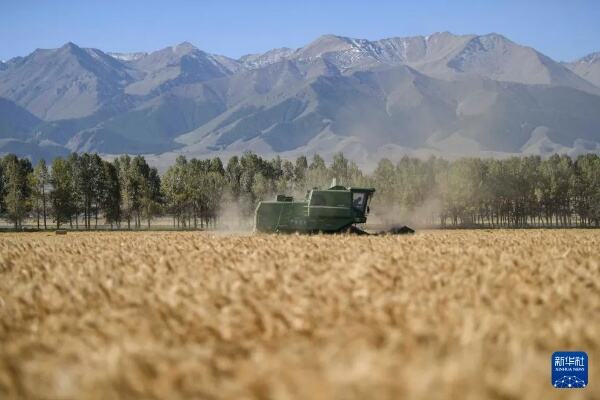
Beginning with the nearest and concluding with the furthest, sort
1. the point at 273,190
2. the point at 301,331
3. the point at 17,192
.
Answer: the point at 301,331
the point at 17,192
the point at 273,190

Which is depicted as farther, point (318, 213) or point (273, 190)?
point (273, 190)

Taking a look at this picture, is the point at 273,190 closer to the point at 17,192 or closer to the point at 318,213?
the point at 17,192

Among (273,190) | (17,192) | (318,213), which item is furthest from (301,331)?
(273,190)

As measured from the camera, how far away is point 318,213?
31.1 meters

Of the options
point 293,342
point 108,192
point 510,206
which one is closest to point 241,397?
point 293,342

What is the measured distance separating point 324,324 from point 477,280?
3.87m

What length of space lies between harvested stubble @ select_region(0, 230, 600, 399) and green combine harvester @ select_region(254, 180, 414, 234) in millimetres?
18911

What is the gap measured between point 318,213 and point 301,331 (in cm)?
2457

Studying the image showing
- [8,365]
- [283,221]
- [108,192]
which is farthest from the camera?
[108,192]

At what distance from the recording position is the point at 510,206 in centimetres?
12162

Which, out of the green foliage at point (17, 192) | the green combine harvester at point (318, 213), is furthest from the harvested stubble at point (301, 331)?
the green foliage at point (17, 192)

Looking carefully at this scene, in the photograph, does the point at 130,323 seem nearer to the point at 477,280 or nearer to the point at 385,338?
the point at 385,338

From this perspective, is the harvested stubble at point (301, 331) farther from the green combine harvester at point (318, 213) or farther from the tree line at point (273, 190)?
the tree line at point (273, 190)

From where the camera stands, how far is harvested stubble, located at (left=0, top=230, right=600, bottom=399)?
445cm
